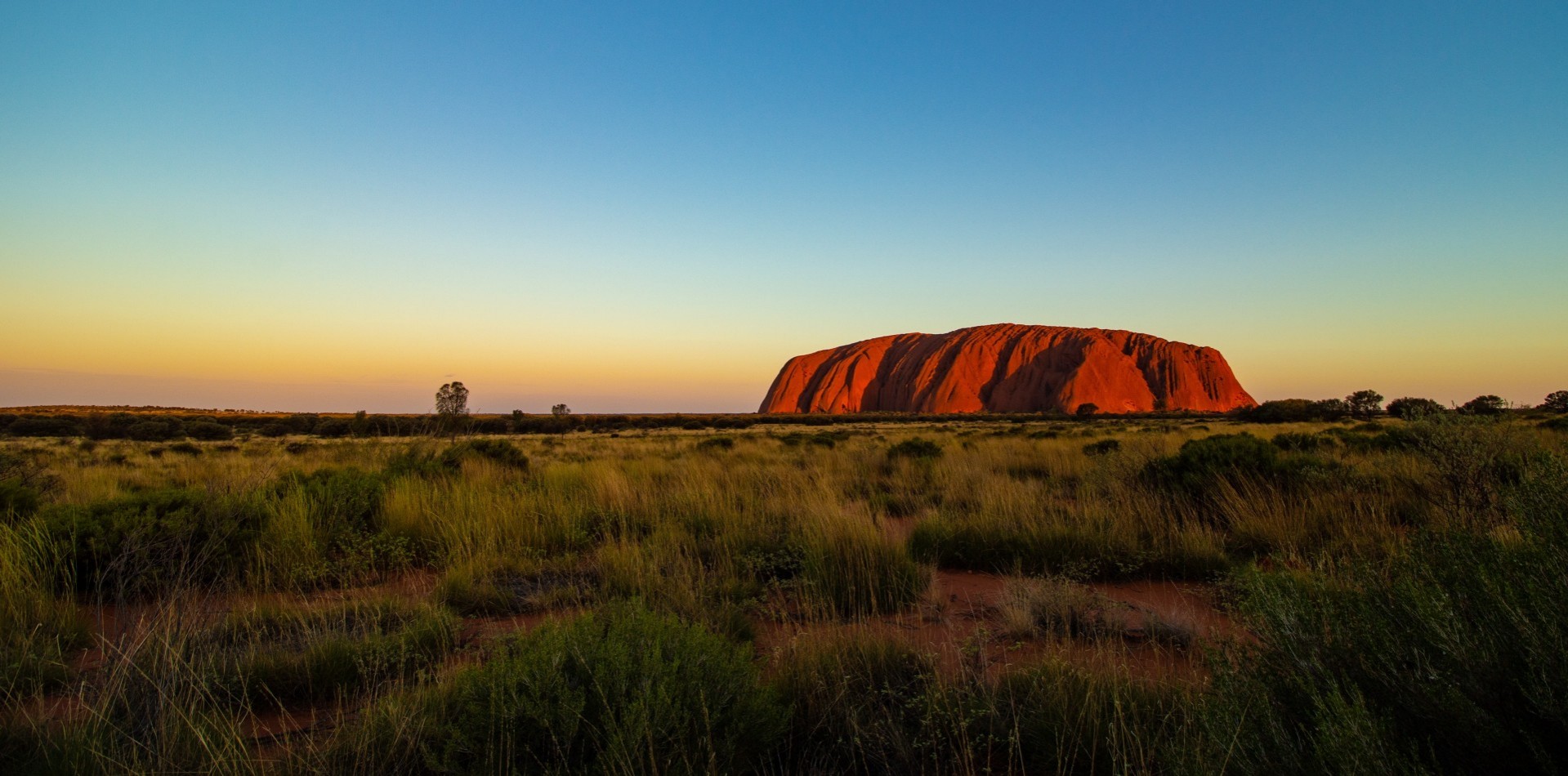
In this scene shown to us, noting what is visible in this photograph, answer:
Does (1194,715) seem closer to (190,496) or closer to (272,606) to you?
(272,606)

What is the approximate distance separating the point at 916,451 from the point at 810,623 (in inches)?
475

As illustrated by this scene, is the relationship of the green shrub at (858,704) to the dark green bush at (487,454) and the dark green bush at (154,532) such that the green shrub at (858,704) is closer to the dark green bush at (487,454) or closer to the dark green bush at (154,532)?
the dark green bush at (154,532)

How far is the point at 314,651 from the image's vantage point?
3.31 meters

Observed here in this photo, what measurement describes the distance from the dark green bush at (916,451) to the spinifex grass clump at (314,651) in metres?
11.3

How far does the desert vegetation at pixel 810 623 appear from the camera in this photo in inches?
69.2

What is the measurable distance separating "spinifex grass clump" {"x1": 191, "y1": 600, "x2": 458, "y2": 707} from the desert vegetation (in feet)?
0.08

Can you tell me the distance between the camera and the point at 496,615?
4516 millimetres

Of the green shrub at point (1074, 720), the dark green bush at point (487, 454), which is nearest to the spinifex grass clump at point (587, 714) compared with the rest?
the green shrub at point (1074, 720)

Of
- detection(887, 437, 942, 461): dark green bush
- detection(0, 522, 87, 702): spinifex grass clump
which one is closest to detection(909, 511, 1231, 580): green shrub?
detection(0, 522, 87, 702): spinifex grass clump

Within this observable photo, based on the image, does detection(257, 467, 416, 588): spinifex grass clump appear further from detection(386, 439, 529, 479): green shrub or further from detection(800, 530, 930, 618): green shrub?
detection(800, 530, 930, 618): green shrub

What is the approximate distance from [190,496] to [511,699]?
5.81 meters

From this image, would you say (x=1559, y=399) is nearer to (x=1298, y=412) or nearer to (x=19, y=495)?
(x=1298, y=412)

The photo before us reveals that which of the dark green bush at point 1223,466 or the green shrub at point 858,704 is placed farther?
the dark green bush at point 1223,466

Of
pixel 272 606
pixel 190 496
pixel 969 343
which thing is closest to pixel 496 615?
pixel 272 606
